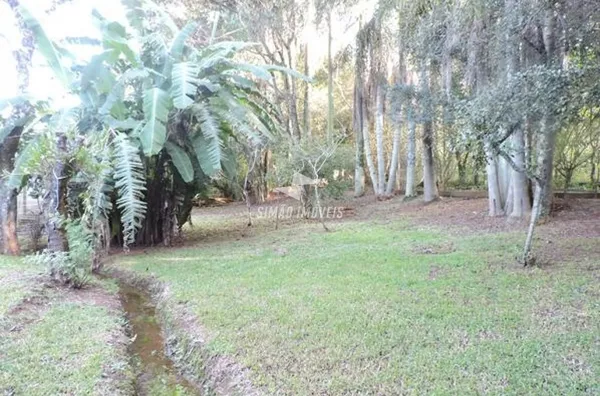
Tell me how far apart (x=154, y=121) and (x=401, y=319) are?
182 inches

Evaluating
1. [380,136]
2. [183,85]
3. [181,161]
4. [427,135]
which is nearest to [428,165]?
[427,135]

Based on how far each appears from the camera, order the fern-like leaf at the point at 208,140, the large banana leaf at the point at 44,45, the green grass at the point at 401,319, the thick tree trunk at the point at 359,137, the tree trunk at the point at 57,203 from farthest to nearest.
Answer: the thick tree trunk at the point at 359,137 → the fern-like leaf at the point at 208,140 → the large banana leaf at the point at 44,45 → the tree trunk at the point at 57,203 → the green grass at the point at 401,319

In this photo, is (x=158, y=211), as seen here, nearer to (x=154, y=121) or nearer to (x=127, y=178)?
(x=154, y=121)

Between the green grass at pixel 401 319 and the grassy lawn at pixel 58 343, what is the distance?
0.89 m

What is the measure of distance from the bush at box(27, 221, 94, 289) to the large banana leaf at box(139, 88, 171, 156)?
1503 mm

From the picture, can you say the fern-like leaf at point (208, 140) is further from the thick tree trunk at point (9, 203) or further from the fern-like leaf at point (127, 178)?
the thick tree trunk at point (9, 203)

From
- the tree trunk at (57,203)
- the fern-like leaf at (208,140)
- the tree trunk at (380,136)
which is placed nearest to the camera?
the tree trunk at (57,203)

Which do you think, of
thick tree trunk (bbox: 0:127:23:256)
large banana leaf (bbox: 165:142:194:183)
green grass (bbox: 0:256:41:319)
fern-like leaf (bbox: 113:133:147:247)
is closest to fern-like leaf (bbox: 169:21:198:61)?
large banana leaf (bbox: 165:142:194:183)

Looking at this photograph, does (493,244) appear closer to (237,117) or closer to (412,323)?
(412,323)

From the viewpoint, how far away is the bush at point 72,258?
18.1 ft

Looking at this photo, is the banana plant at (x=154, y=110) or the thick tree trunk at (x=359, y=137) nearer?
the banana plant at (x=154, y=110)

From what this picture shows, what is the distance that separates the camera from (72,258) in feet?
18.2

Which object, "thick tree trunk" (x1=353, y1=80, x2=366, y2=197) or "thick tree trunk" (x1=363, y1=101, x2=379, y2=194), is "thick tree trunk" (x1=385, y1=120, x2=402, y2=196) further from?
"thick tree trunk" (x1=353, y1=80, x2=366, y2=197)

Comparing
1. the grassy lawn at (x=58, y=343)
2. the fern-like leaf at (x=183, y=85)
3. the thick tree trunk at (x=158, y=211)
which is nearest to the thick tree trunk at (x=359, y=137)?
the thick tree trunk at (x=158, y=211)
